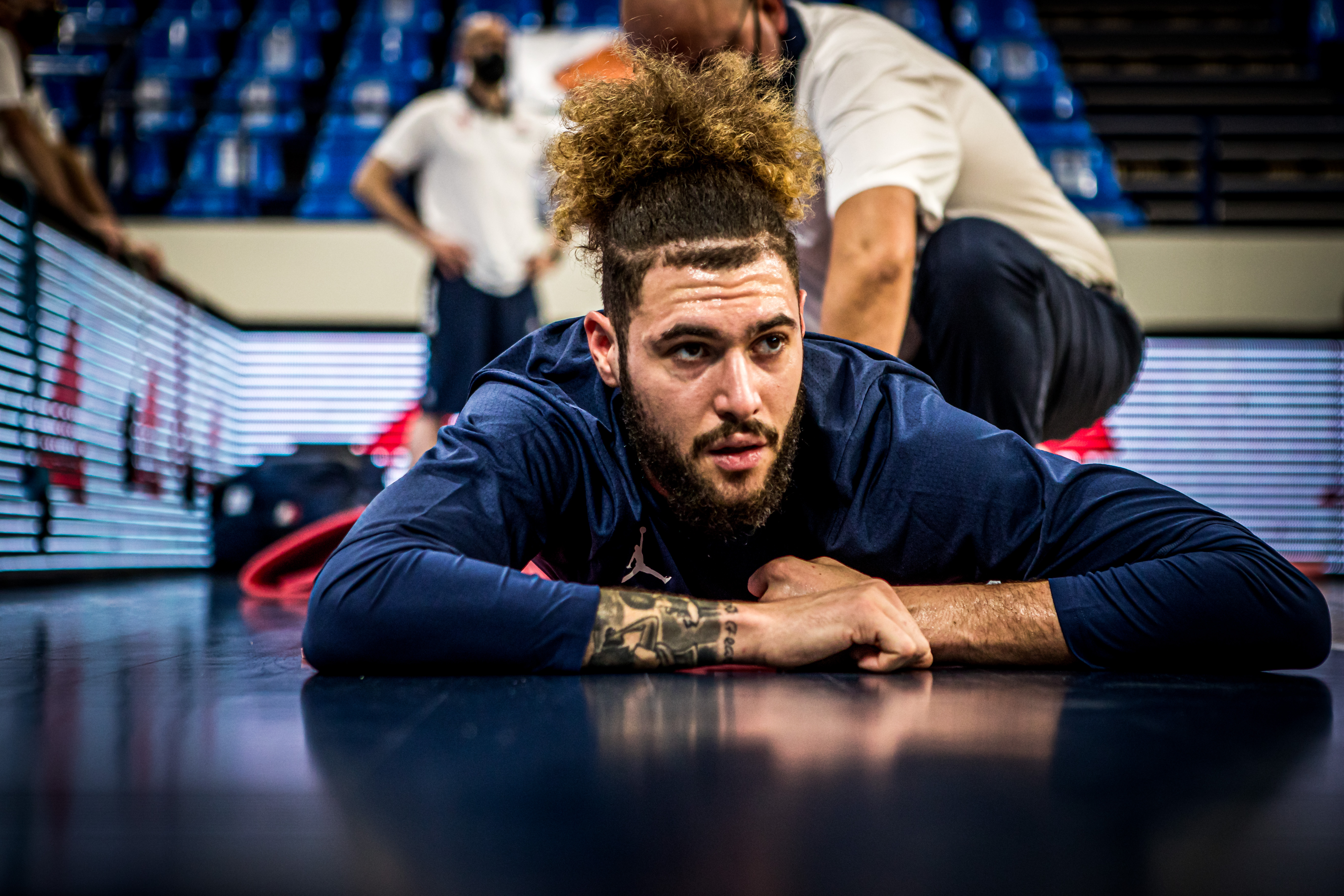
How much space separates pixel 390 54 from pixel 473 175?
448 centimetres

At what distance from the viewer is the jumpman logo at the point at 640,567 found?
62.3 inches

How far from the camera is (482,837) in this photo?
2.07ft

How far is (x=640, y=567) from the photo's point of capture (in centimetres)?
160

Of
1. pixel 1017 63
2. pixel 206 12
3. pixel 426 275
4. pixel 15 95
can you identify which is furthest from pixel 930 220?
pixel 206 12

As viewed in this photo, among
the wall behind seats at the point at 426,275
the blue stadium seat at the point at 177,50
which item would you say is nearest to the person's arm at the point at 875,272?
the wall behind seats at the point at 426,275

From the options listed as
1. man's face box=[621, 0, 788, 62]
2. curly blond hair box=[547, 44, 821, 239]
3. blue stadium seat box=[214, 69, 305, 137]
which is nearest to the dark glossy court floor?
curly blond hair box=[547, 44, 821, 239]

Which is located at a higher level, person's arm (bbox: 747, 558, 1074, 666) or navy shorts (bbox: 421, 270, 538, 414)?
navy shorts (bbox: 421, 270, 538, 414)

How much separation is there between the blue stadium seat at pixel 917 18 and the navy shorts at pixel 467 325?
484 cm

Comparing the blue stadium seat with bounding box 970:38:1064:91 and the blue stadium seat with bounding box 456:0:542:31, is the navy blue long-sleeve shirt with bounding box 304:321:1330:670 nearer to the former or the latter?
the blue stadium seat with bounding box 970:38:1064:91

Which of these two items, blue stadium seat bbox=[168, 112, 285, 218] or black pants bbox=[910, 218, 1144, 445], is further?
blue stadium seat bbox=[168, 112, 285, 218]

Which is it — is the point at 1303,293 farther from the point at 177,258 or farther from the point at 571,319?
the point at 177,258

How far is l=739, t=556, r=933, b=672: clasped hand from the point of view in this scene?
Answer: 1313 mm

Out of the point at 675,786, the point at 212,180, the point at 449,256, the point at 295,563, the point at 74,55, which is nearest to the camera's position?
the point at 675,786

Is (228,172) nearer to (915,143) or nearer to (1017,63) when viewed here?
(1017,63)
